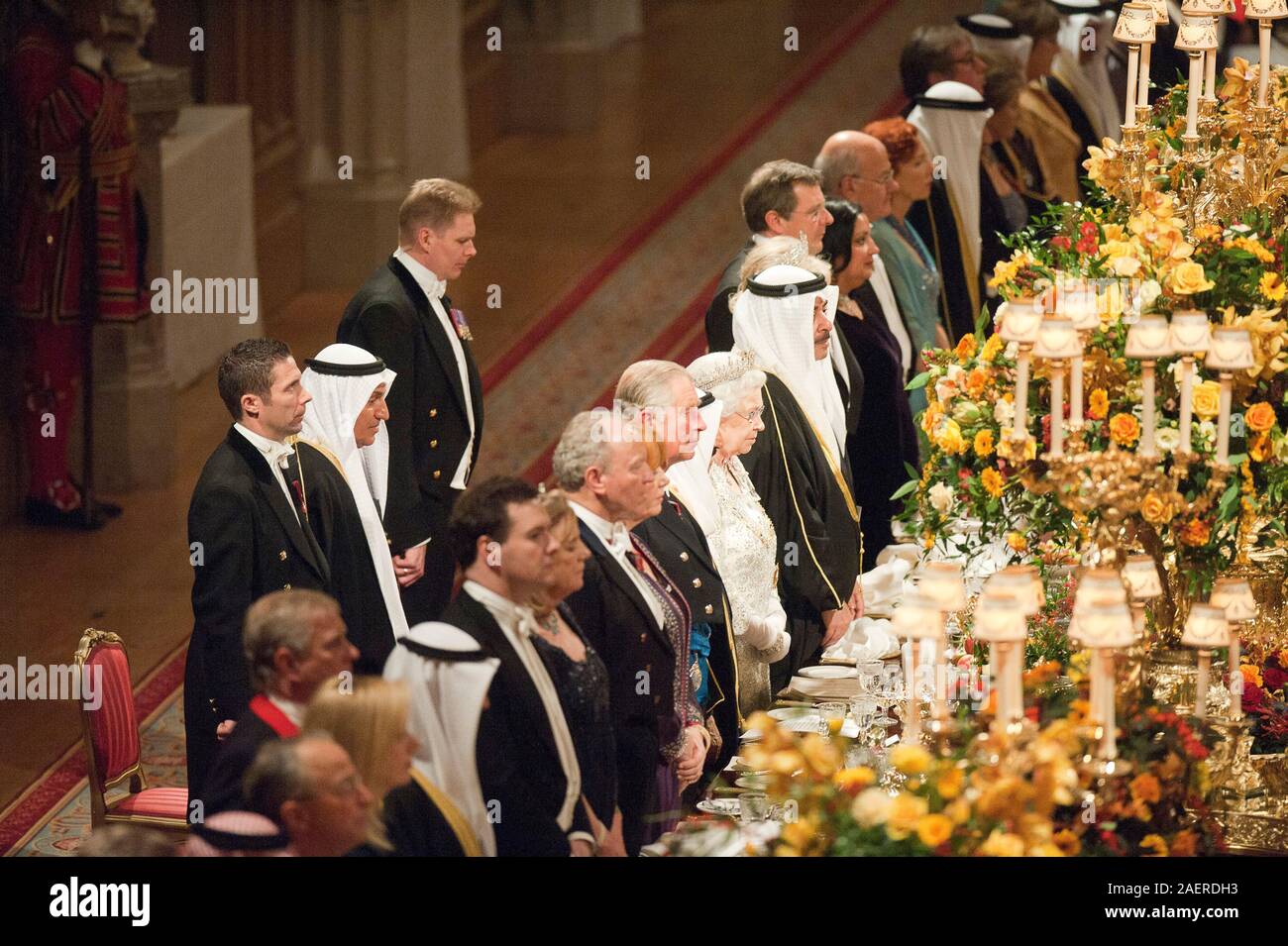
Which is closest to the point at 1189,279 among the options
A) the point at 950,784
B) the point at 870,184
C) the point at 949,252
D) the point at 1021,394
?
the point at 1021,394

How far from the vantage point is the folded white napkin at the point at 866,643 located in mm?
5297

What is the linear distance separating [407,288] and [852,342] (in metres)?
1.41

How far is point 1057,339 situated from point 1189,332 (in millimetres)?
254

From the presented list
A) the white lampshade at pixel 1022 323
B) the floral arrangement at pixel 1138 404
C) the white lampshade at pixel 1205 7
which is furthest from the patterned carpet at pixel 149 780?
the white lampshade at pixel 1205 7

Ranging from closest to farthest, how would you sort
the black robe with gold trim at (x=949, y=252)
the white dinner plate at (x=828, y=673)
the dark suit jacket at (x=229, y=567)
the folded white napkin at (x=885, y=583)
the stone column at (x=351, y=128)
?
1. the dark suit jacket at (x=229, y=567)
2. the white dinner plate at (x=828, y=673)
3. the folded white napkin at (x=885, y=583)
4. the black robe with gold trim at (x=949, y=252)
5. the stone column at (x=351, y=128)

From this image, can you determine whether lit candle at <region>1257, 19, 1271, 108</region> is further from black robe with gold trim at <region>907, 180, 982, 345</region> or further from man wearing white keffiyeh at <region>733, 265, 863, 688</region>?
black robe with gold trim at <region>907, 180, 982, 345</region>

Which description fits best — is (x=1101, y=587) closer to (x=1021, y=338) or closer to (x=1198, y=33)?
(x=1021, y=338)

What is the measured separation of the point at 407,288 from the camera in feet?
20.2

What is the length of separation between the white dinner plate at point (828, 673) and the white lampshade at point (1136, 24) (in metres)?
1.53

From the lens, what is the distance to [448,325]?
6230mm

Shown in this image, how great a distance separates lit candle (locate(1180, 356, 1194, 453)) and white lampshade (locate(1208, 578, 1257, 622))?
11.1 inches

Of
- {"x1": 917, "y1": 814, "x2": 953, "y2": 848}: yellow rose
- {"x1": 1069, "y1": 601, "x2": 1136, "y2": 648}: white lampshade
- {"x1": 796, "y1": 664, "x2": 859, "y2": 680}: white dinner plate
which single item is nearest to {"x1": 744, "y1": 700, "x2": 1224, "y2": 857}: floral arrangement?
{"x1": 917, "y1": 814, "x2": 953, "y2": 848}: yellow rose

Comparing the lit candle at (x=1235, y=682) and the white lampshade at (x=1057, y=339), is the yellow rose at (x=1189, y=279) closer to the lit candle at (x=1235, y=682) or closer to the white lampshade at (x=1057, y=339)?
the white lampshade at (x=1057, y=339)
